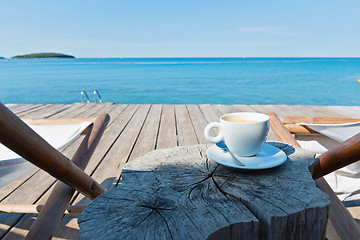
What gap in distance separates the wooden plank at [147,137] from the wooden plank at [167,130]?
0.05 m

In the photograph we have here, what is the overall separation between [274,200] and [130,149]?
6.03ft

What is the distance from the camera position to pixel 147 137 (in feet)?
8.57

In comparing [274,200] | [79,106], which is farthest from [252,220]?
[79,106]

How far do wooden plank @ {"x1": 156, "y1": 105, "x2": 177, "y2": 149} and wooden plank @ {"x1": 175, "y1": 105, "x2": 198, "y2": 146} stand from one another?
0.05m

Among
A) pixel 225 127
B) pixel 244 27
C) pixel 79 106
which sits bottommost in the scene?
pixel 79 106

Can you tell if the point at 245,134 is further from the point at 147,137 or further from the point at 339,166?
the point at 147,137

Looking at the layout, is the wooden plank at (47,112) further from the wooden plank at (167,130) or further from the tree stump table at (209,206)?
the tree stump table at (209,206)

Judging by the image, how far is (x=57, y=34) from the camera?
218ft

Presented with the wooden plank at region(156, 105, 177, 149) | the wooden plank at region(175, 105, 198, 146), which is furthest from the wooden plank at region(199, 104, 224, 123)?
the wooden plank at region(156, 105, 177, 149)

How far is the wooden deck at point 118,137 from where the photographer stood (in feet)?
4.84

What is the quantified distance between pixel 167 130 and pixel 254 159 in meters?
2.10

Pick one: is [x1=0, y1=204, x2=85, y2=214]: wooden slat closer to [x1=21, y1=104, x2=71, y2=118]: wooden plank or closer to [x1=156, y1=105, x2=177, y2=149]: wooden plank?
[x1=156, y1=105, x2=177, y2=149]: wooden plank

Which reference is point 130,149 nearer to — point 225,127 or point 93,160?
point 93,160

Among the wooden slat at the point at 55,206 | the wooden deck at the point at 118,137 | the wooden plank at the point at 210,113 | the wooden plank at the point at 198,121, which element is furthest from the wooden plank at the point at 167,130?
the wooden slat at the point at 55,206
